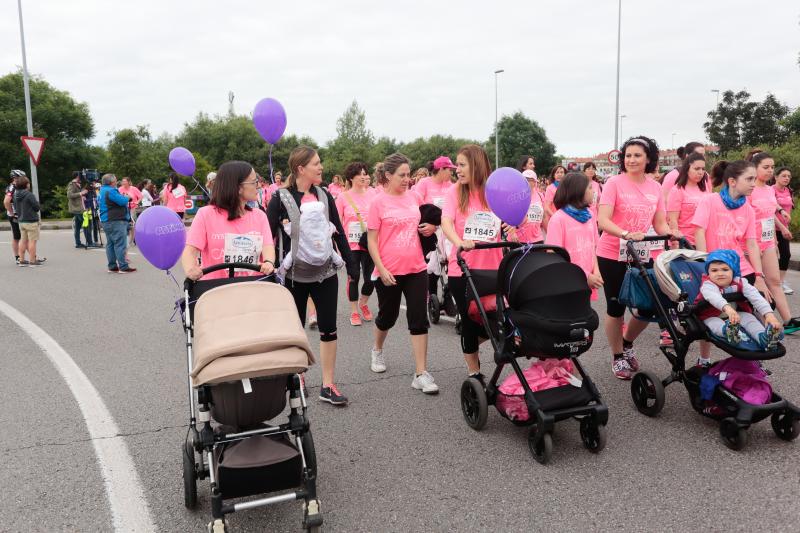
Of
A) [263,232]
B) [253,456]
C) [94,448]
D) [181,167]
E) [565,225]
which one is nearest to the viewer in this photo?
[253,456]

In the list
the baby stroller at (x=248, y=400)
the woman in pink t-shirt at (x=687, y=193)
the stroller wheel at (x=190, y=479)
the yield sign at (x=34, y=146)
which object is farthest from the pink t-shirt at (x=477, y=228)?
the yield sign at (x=34, y=146)

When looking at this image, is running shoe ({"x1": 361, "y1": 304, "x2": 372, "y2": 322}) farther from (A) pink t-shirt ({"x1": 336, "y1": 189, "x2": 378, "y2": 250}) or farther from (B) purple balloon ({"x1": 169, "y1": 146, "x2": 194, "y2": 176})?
(B) purple balloon ({"x1": 169, "y1": 146, "x2": 194, "y2": 176})

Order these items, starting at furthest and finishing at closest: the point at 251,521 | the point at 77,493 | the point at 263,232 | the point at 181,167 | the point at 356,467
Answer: the point at 181,167 → the point at 263,232 → the point at 356,467 → the point at 77,493 → the point at 251,521

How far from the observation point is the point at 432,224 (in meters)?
5.14

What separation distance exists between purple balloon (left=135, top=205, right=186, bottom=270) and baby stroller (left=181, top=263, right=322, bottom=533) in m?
0.92

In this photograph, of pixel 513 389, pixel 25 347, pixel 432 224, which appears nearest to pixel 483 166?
pixel 432 224

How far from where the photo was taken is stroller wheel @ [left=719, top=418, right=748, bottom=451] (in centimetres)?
365

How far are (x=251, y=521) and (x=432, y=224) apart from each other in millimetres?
2854

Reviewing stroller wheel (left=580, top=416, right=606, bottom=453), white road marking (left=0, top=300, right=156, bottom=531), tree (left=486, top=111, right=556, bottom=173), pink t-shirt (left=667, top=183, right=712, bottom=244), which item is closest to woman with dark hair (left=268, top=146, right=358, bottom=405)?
white road marking (left=0, top=300, right=156, bottom=531)

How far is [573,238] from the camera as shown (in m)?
4.46

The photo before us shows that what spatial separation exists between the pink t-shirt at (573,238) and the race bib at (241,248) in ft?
6.87

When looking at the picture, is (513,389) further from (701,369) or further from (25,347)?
(25,347)

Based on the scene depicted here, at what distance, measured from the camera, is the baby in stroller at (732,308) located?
12.1 ft

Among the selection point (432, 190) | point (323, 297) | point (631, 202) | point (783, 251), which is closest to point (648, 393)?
point (631, 202)
